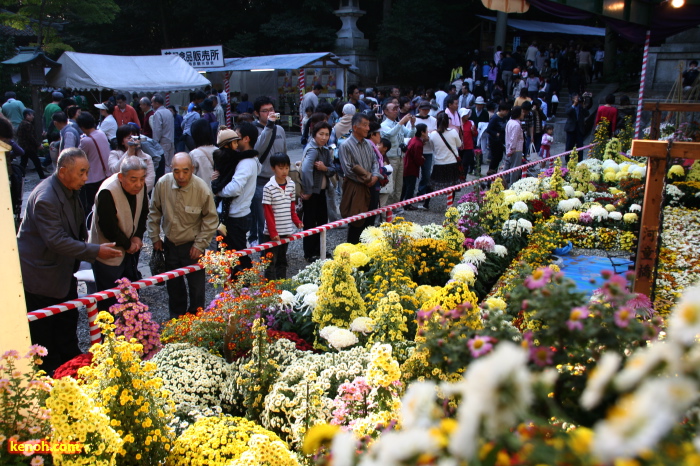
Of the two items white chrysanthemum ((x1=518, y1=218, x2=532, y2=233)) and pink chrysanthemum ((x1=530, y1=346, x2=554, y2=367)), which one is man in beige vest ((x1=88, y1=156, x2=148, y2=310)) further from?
white chrysanthemum ((x1=518, y1=218, x2=532, y2=233))

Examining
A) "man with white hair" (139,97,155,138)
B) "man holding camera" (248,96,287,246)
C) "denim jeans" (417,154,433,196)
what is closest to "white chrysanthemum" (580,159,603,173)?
"denim jeans" (417,154,433,196)

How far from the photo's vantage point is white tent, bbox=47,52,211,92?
51.2ft

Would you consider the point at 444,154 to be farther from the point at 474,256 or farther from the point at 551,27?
the point at 551,27

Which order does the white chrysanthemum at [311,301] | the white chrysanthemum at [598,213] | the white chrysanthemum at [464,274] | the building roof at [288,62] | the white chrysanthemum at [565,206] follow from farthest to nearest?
the building roof at [288,62]
the white chrysanthemum at [565,206]
the white chrysanthemum at [598,213]
the white chrysanthemum at [464,274]
the white chrysanthemum at [311,301]

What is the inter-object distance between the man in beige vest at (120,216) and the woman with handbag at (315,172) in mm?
2432

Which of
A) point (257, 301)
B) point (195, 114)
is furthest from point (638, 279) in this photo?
point (195, 114)

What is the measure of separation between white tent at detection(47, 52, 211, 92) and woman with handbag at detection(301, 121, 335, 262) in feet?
35.8

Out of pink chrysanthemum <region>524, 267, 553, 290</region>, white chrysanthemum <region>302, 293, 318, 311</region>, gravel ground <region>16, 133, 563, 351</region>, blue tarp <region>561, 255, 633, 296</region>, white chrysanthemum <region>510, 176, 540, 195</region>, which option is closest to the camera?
pink chrysanthemum <region>524, 267, 553, 290</region>

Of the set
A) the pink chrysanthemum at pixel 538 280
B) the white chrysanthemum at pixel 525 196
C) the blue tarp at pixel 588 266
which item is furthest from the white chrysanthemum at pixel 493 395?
the white chrysanthemum at pixel 525 196

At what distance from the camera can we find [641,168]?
945 cm

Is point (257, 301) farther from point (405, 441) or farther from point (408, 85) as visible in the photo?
point (408, 85)

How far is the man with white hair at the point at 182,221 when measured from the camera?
5.07 meters

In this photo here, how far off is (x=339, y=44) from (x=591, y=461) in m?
26.7

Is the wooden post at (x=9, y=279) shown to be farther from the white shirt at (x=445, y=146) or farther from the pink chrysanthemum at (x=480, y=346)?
the white shirt at (x=445, y=146)
